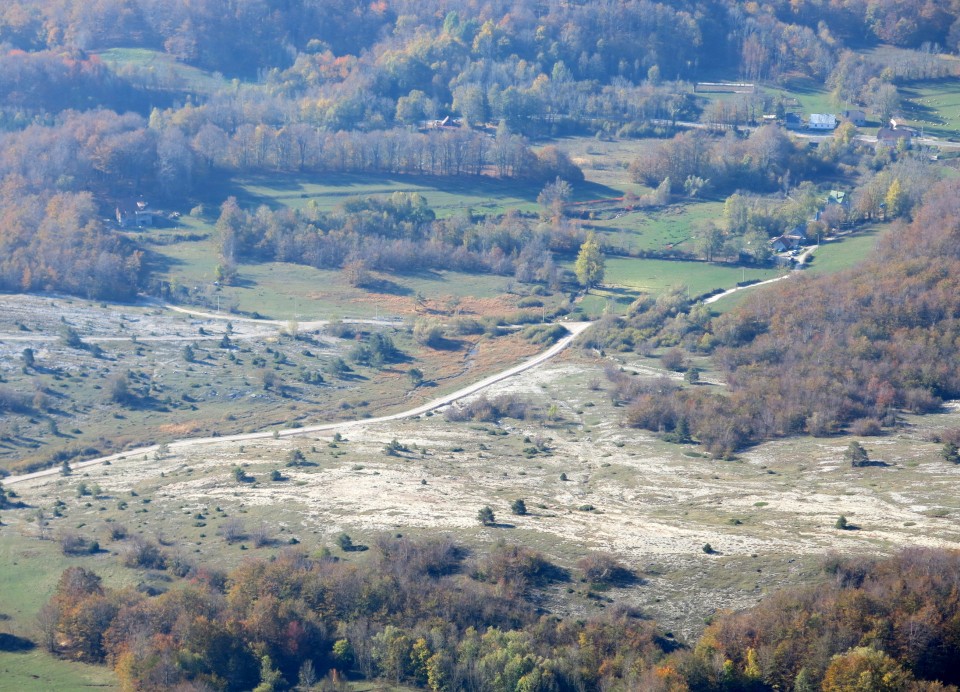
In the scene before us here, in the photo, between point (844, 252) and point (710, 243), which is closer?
point (844, 252)

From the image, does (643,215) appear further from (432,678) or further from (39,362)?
(432,678)

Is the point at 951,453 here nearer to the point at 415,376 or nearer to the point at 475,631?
the point at 475,631

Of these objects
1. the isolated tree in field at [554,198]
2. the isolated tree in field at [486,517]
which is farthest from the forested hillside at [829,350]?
the isolated tree in field at [554,198]

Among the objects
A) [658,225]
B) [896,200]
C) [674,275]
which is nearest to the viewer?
[674,275]

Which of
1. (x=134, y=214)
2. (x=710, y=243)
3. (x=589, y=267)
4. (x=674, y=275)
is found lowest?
(x=674, y=275)

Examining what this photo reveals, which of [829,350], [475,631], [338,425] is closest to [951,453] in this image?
[829,350]

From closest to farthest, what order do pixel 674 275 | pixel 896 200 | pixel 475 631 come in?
1. pixel 475 631
2. pixel 674 275
3. pixel 896 200
